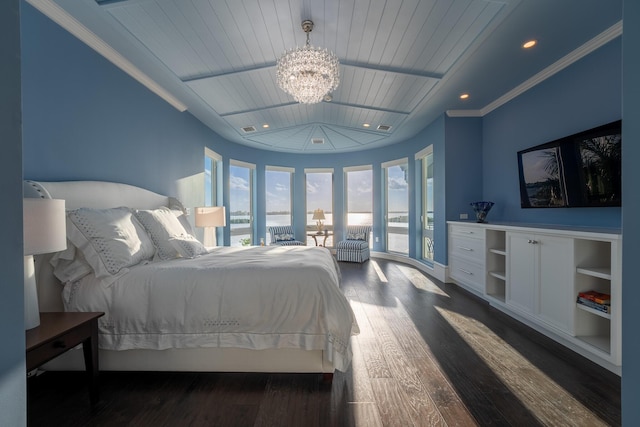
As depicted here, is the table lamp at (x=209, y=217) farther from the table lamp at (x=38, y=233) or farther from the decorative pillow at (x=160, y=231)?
the table lamp at (x=38, y=233)

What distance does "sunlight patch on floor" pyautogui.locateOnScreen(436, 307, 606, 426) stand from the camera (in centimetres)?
154

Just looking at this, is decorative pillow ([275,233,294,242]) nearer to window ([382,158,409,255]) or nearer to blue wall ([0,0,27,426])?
window ([382,158,409,255])

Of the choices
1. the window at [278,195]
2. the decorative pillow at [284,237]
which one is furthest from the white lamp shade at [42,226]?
the window at [278,195]

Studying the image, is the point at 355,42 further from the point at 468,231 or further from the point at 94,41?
the point at 468,231

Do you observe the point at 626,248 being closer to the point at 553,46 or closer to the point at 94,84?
the point at 553,46

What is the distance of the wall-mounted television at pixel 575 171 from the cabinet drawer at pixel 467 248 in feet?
2.49

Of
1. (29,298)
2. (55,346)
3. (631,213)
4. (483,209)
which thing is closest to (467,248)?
(483,209)

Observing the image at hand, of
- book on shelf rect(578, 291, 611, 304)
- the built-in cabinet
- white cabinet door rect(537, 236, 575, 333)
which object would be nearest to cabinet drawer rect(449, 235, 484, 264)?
the built-in cabinet

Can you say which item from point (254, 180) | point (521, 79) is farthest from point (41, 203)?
point (254, 180)

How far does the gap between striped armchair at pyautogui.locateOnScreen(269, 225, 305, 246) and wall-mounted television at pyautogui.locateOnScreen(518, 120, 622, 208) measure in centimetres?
442

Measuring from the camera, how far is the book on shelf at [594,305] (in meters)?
1.97

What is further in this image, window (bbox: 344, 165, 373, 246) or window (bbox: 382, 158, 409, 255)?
window (bbox: 344, 165, 373, 246)

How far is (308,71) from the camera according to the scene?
8.20 ft

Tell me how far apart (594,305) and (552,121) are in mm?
2133
